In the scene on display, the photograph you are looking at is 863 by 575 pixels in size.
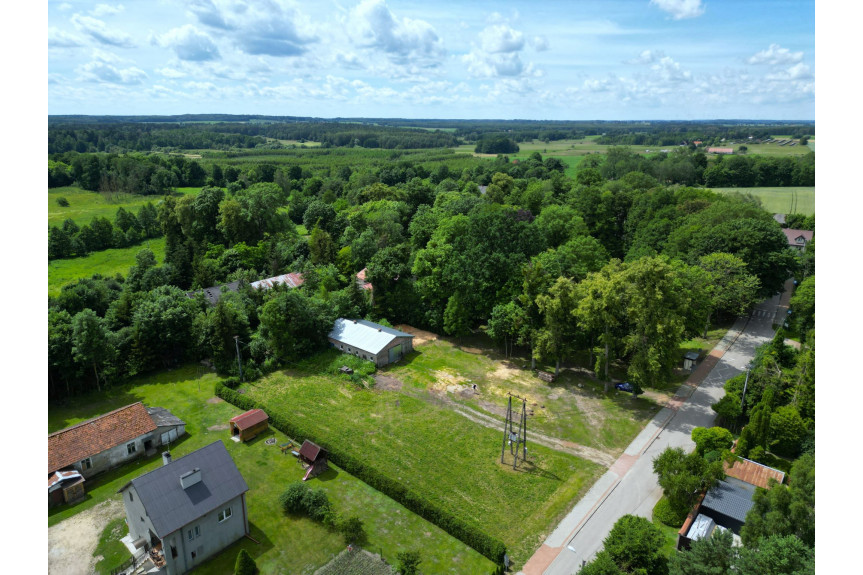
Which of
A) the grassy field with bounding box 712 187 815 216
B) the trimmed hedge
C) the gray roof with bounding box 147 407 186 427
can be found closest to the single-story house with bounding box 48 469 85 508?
the gray roof with bounding box 147 407 186 427

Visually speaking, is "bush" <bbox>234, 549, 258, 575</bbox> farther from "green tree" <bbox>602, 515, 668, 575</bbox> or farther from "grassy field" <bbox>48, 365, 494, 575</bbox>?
"green tree" <bbox>602, 515, 668, 575</bbox>

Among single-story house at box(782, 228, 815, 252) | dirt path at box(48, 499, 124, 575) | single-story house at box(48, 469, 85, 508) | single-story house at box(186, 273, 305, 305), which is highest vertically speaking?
single-story house at box(782, 228, 815, 252)

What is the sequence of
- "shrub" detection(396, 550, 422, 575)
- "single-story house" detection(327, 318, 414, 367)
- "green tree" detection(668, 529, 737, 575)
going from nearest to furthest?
"green tree" detection(668, 529, 737, 575)
"shrub" detection(396, 550, 422, 575)
"single-story house" detection(327, 318, 414, 367)

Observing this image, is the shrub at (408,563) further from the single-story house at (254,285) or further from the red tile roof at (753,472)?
the single-story house at (254,285)

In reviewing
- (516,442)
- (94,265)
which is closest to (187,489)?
(516,442)

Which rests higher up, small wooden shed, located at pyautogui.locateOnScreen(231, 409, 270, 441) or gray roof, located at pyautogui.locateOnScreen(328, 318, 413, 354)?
gray roof, located at pyautogui.locateOnScreen(328, 318, 413, 354)

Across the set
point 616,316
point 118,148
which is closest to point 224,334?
point 616,316

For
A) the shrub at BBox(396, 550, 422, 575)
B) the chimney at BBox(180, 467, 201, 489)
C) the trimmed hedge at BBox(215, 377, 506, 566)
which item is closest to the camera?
the shrub at BBox(396, 550, 422, 575)
